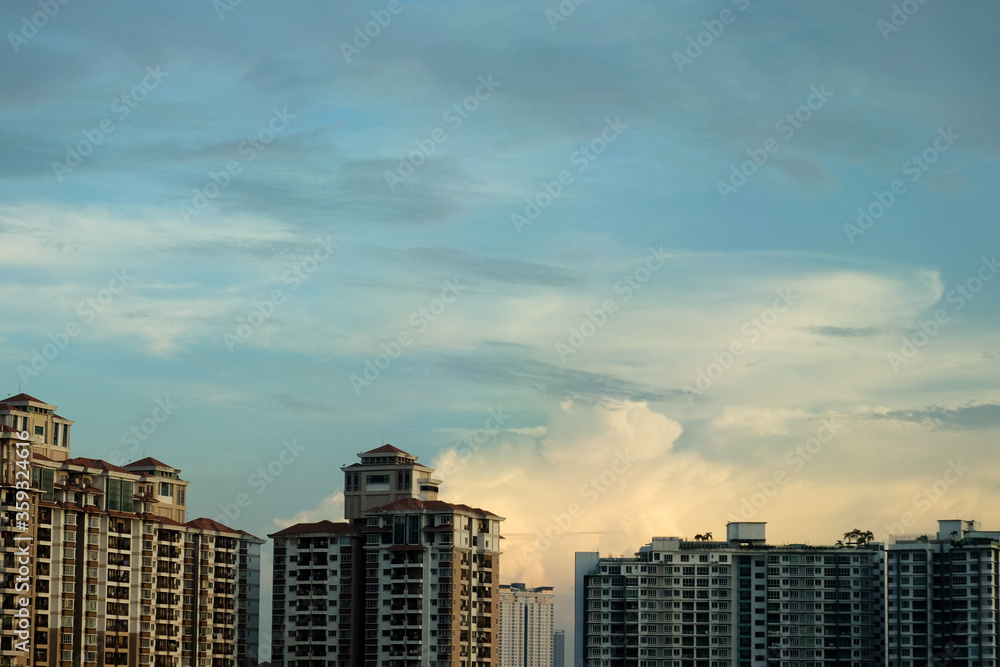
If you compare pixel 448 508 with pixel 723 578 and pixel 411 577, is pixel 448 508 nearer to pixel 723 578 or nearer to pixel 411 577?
pixel 411 577

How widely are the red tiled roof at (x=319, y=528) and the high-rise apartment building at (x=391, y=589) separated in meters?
0.09

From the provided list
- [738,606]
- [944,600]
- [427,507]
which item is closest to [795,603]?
[738,606]

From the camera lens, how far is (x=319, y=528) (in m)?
130

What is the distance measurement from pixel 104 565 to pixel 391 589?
25555 mm

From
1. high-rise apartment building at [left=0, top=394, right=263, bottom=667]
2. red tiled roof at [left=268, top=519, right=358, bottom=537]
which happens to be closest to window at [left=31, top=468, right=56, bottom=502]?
high-rise apartment building at [left=0, top=394, right=263, bottom=667]

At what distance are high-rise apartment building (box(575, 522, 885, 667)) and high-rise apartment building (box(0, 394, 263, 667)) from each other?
3727cm

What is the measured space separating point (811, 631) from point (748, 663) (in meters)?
6.84

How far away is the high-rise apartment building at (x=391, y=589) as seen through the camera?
12488cm

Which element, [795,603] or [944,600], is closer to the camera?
[944,600]

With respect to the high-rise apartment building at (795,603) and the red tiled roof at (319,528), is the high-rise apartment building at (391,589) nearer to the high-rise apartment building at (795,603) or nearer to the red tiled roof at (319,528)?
the red tiled roof at (319,528)

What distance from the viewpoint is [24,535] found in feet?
335

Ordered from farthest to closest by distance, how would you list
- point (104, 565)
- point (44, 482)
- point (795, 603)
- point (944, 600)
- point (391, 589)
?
point (795, 603) < point (944, 600) < point (391, 589) < point (104, 565) < point (44, 482)

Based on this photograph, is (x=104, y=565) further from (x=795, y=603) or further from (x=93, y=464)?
(x=795, y=603)

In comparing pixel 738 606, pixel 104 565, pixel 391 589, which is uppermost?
pixel 104 565
